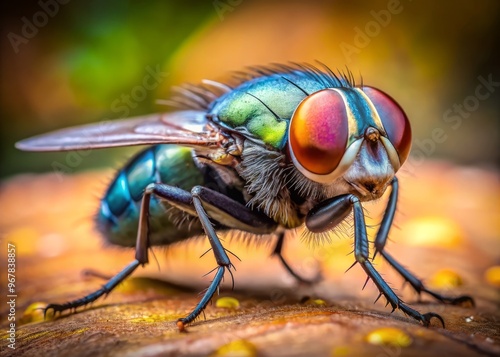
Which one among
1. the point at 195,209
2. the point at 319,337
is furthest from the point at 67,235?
the point at 319,337

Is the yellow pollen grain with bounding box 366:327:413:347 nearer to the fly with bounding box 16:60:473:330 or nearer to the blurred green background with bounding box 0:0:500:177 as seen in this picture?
the fly with bounding box 16:60:473:330

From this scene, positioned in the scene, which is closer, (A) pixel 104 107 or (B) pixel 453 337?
(B) pixel 453 337

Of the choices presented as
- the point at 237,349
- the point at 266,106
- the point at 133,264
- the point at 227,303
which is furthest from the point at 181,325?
the point at 266,106

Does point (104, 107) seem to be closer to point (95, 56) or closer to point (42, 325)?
point (95, 56)

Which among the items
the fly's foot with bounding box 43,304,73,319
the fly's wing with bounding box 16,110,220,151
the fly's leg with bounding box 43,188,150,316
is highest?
the fly's wing with bounding box 16,110,220,151

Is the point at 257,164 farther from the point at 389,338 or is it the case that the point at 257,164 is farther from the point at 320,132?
the point at 389,338

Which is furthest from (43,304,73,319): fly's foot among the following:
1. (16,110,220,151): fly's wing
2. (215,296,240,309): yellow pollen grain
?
(16,110,220,151): fly's wing

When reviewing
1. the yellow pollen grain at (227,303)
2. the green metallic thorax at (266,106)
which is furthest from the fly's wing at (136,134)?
the yellow pollen grain at (227,303)
